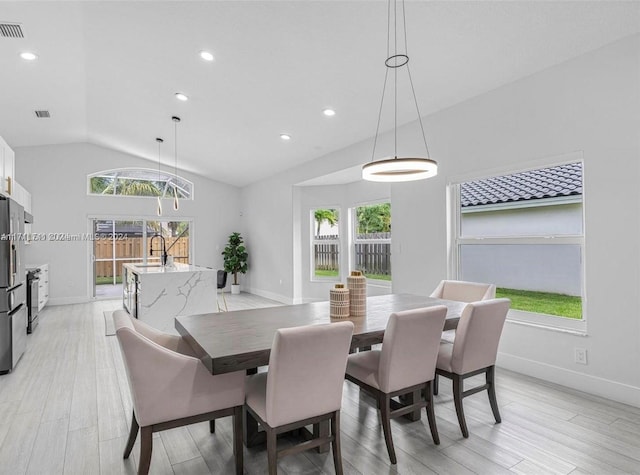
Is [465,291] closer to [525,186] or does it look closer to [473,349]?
[473,349]

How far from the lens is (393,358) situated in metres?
2.03

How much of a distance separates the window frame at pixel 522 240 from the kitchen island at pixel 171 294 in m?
3.01

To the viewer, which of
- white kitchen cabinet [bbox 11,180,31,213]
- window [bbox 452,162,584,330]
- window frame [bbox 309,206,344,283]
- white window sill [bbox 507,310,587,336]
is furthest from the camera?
window frame [bbox 309,206,344,283]

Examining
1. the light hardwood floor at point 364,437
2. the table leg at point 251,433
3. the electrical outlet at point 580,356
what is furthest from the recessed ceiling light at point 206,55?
the electrical outlet at point 580,356

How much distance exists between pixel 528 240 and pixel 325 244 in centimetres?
425

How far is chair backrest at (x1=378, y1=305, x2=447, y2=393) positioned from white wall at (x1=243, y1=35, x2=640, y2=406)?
172 cm

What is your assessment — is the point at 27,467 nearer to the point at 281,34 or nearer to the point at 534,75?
the point at 281,34

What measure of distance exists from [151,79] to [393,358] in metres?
4.35

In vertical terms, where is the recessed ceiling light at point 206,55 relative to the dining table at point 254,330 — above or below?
above

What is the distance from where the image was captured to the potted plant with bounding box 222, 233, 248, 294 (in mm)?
8836

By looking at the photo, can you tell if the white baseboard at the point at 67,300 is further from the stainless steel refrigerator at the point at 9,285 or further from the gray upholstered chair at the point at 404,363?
the gray upholstered chair at the point at 404,363

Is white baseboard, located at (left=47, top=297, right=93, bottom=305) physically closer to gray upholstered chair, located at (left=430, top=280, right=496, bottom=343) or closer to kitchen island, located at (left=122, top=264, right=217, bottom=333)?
kitchen island, located at (left=122, top=264, right=217, bottom=333)

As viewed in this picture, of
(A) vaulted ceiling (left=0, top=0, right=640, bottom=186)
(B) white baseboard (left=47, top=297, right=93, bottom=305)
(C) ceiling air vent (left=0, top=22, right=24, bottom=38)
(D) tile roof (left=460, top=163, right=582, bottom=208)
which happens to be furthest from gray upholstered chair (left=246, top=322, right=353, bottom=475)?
(B) white baseboard (left=47, top=297, right=93, bottom=305)

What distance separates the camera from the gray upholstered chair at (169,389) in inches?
66.5
